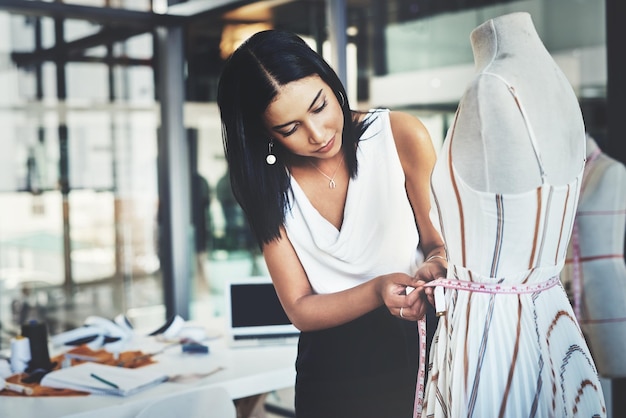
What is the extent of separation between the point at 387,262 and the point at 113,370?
115 centimetres

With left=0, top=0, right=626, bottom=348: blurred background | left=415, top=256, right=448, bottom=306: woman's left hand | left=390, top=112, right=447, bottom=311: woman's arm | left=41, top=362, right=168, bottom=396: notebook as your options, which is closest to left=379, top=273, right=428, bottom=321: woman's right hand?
left=415, top=256, right=448, bottom=306: woman's left hand

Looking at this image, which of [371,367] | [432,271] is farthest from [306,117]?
[371,367]

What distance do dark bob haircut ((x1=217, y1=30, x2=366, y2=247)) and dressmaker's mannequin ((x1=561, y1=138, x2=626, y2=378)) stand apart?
2.80 ft

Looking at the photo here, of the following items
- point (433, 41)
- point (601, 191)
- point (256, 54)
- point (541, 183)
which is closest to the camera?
point (541, 183)

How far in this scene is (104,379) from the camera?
2.30 metres

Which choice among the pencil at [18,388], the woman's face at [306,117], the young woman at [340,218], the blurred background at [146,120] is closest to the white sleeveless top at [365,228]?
the young woman at [340,218]

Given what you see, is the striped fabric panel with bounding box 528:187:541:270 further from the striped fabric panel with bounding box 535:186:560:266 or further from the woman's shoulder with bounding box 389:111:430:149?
the woman's shoulder with bounding box 389:111:430:149

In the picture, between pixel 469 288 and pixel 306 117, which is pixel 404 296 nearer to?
pixel 469 288

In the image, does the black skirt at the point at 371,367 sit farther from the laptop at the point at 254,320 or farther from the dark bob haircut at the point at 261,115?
the laptop at the point at 254,320

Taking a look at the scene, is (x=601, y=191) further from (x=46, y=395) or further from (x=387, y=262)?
(x=46, y=395)

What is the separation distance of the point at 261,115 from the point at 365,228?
0.36 m

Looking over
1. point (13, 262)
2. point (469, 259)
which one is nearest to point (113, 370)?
point (469, 259)

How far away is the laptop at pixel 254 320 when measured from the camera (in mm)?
2707

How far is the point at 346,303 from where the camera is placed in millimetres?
1642
